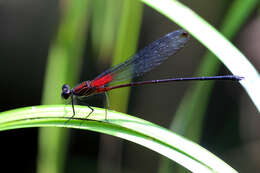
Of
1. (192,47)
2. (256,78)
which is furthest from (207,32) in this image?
(192,47)

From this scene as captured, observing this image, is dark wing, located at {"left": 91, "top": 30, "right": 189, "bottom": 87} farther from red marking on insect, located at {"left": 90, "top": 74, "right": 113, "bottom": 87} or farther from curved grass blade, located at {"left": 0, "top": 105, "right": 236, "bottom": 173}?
curved grass blade, located at {"left": 0, "top": 105, "right": 236, "bottom": 173}

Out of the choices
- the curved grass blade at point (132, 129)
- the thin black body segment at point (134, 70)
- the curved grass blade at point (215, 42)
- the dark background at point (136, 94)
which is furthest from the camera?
the dark background at point (136, 94)

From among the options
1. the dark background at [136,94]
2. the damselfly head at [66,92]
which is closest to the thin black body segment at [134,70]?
the damselfly head at [66,92]

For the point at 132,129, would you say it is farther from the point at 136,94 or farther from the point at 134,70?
the point at 136,94

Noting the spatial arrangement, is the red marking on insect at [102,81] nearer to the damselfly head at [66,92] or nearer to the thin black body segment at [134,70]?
the thin black body segment at [134,70]

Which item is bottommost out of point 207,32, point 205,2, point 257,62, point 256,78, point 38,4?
point 256,78

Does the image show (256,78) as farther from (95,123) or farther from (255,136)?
(255,136)

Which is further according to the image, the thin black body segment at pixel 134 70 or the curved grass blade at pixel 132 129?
the thin black body segment at pixel 134 70
